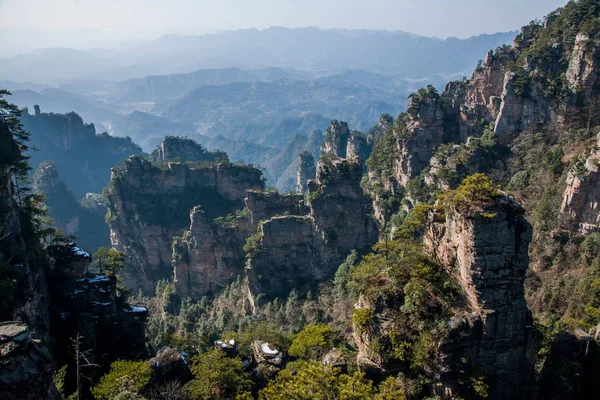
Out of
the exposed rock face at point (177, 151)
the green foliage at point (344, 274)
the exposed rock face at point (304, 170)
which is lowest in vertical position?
the green foliage at point (344, 274)

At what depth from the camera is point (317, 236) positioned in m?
42.3

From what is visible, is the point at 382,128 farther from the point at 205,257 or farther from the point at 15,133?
the point at 15,133

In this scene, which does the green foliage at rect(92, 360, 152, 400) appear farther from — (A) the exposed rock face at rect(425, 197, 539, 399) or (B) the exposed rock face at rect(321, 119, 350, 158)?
(B) the exposed rock face at rect(321, 119, 350, 158)

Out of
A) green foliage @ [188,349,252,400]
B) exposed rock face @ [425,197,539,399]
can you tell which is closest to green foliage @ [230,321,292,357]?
green foliage @ [188,349,252,400]

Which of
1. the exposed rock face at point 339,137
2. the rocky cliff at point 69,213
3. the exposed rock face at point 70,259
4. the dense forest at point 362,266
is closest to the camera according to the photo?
the dense forest at point 362,266

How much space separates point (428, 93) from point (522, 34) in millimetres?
12908

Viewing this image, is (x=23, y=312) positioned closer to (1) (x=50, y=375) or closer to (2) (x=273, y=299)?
(1) (x=50, y=375)

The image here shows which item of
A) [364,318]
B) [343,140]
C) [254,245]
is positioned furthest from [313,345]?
[343,140]

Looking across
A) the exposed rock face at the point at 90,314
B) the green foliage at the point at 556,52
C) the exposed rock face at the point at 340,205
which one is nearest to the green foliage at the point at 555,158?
the green foliage at the point at 556,52

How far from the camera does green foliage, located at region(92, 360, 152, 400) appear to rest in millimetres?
16844

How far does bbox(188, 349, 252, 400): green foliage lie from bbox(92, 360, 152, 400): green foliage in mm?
2012

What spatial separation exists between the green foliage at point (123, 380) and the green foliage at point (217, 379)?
2012 mm

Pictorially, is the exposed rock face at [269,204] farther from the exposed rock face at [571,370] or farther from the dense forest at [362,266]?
the exposed rock face at [571,370]

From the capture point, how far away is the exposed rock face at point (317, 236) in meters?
41.6
